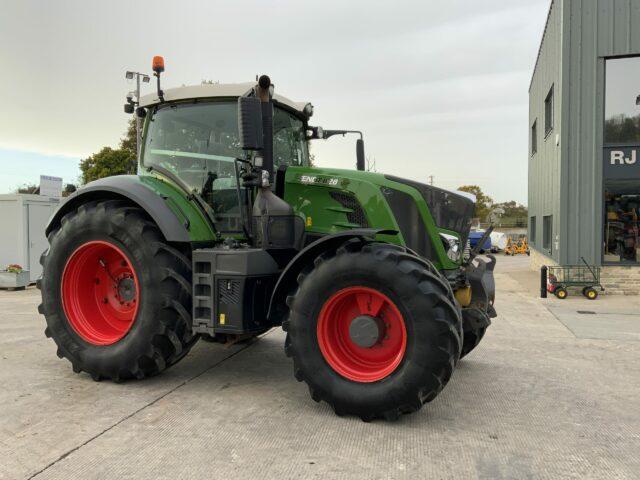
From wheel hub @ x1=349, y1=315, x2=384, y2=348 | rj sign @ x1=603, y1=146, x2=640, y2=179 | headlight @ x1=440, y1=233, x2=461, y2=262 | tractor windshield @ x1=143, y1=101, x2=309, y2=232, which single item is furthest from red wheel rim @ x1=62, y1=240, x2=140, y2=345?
rj sign @ x1=603, y1=146, x2=640, y2=179

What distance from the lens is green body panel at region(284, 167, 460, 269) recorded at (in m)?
4.27

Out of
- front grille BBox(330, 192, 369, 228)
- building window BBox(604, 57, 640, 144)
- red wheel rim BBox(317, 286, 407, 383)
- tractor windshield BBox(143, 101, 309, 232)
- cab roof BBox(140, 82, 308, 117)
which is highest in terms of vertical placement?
building window BBox(604, 57, 640, 144)

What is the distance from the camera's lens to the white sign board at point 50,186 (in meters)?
14.6

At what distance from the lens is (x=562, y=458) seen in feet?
10.4

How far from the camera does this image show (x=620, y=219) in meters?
12.0

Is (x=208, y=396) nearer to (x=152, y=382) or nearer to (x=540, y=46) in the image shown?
(x=152, y=382)

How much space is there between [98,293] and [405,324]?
3.00 meters

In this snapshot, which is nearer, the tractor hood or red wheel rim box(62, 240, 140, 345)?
the tractor hood

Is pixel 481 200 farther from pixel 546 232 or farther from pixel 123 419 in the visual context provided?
pixel 123 419

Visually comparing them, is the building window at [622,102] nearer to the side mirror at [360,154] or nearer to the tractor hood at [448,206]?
the side mirror at [360,154]

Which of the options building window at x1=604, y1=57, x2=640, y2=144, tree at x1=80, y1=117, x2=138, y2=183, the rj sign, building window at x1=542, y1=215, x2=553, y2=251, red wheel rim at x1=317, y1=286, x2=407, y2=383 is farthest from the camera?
tree at x1=80, y1=117, x2=138, y2=183

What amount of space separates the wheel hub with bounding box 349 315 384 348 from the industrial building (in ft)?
32.2

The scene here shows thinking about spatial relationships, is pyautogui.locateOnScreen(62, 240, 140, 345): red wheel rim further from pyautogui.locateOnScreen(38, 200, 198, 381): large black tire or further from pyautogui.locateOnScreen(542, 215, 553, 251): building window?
pyautogui.locateOnScreen(542, 215, 553, 251): building window

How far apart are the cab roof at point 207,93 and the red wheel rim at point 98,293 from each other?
148 cm
